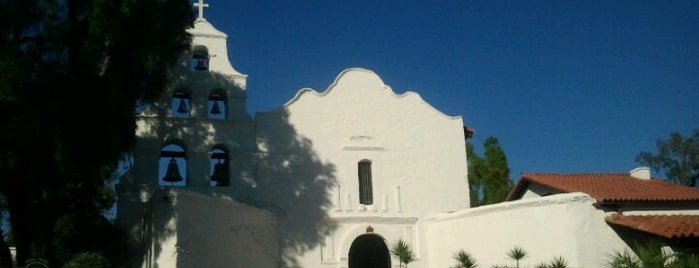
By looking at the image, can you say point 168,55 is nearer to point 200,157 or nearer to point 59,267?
point 200,157

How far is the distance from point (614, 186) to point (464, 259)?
5437 millimetres

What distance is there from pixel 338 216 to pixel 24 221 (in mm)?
9462

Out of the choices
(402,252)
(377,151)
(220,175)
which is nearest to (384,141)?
(377,151)

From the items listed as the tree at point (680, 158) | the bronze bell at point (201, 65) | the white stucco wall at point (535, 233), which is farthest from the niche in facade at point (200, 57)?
the tree at point (680, 158)

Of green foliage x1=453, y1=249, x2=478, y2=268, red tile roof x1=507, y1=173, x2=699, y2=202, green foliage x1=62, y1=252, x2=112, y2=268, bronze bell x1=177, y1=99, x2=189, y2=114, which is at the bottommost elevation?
green foliage x1=453, y1=249, x2=478, y2=268

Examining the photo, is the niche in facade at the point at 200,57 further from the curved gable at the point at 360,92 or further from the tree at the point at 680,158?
the tree at the point at 680,158

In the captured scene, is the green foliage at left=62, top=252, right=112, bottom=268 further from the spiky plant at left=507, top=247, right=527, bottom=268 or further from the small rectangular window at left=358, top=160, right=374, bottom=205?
the spiky plant at left=507, top=247, right=527, bottom=268

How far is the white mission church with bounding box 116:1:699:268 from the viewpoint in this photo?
19.9 metres

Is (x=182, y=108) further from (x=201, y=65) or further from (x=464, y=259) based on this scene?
(x=464, y=259)

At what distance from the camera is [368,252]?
24703 millimetres

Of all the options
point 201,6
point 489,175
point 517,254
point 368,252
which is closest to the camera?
point 517,254

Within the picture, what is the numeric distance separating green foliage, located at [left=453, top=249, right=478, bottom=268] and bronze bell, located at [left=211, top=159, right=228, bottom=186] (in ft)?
25.8

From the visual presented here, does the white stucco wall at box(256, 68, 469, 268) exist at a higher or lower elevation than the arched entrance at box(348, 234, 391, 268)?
higher

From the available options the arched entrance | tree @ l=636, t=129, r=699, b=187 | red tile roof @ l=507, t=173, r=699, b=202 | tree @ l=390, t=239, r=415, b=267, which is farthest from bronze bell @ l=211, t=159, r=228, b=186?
tree @ l=636, t=129, r=699, b=187
